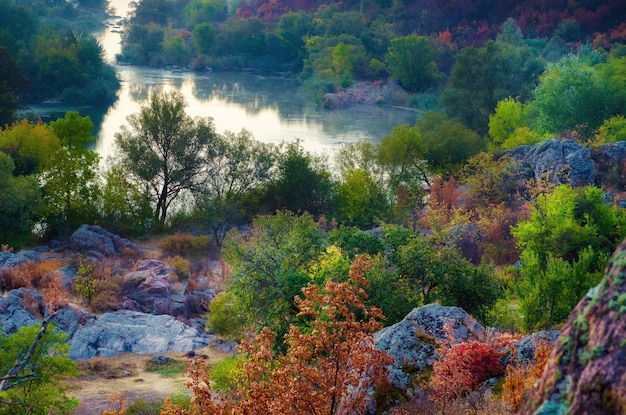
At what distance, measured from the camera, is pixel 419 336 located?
11.9 metres

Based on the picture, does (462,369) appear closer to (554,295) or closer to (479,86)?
(554,295)

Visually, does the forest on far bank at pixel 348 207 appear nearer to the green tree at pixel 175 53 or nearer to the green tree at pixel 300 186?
the green tree at pixel 300 186

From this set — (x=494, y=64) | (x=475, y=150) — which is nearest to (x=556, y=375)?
(x=475, y=150)

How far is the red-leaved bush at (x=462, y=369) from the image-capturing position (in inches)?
345

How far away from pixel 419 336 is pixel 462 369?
260 cm

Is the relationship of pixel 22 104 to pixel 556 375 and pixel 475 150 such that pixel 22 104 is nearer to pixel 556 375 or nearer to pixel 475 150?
pixel 475 150

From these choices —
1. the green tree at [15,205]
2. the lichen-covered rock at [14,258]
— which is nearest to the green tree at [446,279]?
the lichen-covered rock at [14,258]

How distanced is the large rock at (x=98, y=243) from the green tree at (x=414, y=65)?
49.2 meters

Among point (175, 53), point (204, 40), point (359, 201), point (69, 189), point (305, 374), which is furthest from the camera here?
point (204, 40)

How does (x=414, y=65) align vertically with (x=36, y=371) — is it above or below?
above

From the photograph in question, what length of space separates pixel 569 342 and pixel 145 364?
61.0 ft

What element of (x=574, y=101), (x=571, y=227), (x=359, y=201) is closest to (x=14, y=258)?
(x=359, y=201)

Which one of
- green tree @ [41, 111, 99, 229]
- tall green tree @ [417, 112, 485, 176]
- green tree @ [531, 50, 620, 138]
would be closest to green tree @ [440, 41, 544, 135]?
tall green tree @ [417, 112, 485, 176]

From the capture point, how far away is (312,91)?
77438mm
